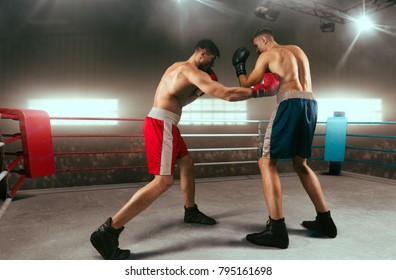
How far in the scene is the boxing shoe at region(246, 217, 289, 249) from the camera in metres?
1.43

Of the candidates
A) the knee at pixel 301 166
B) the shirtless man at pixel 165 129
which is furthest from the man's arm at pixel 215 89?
the knee at pixel 301 166

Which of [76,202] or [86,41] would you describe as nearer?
[76,202]

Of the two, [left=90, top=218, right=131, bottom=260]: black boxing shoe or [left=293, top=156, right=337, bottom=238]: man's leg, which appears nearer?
[left=90, top=218, right=131, bottom=260]: black boxing shoe

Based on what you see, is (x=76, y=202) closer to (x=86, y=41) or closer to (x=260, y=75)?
(x=260, y=75)

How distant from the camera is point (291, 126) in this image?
1.47 meters

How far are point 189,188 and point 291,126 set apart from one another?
2.40 feet

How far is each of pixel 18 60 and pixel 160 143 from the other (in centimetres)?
784

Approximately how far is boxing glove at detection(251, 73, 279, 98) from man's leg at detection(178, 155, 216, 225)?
0.59 m

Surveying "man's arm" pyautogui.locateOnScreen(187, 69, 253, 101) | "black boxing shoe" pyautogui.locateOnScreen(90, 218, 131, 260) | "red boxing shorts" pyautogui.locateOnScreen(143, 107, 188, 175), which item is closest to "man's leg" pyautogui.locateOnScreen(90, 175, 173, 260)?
"black boxing shoe" pyautogui.locateOnScreen(90, 218, 131, 260)

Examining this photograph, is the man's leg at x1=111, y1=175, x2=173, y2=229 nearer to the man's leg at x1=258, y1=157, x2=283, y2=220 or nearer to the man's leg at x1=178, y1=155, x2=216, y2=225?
the man's leg at x1=178, y1=155, x2=216, y2=225

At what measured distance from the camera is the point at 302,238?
1.58 metres

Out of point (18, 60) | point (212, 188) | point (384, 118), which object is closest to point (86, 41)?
point (18, 60)

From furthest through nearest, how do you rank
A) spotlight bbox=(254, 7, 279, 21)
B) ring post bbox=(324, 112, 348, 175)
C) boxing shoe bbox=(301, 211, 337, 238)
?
spotlight bbox=(254, 7, 279, 21) < ring post bbox=(324, 112, 348, 175) < boxing shoe bbox=(301, 211, 337, 238)

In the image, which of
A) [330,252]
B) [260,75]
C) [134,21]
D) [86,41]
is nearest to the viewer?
[330,252]
